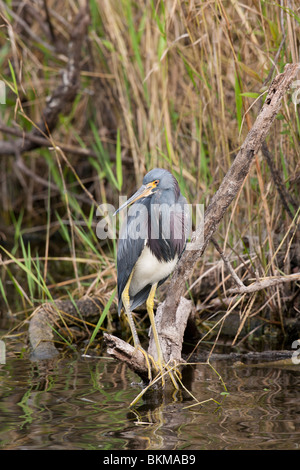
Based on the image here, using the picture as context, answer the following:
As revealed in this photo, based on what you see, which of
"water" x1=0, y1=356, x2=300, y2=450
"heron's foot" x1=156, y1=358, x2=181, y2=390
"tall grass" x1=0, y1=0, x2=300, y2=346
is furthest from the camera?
"tall grass" x1=0, y1=0, x2=300, y2=346

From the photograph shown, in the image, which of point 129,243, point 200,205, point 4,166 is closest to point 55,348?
point 129,243

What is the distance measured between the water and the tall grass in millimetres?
604

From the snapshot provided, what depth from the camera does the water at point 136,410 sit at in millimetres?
2531

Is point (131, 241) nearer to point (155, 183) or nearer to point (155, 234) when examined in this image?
point (155, 234)

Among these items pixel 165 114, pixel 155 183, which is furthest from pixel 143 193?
pixel 165 114

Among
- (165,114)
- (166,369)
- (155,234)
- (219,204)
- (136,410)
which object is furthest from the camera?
(165,114)

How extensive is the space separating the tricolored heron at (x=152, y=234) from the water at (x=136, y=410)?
14.3 inches

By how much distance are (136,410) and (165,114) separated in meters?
2.25

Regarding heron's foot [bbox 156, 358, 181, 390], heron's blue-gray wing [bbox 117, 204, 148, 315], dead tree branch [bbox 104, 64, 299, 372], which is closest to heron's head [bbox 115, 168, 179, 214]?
heron's blue-gray wing [bbox 117, 204, 148, 315]

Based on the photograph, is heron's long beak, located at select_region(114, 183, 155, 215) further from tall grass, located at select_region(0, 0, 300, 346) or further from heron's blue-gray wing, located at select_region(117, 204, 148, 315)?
tall grass, located at select_region(0, 0, 300, 346)

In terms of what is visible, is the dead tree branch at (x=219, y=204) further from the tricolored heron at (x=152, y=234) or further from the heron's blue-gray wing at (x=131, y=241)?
the heron's blue-gray wing at (x=131, y=241)

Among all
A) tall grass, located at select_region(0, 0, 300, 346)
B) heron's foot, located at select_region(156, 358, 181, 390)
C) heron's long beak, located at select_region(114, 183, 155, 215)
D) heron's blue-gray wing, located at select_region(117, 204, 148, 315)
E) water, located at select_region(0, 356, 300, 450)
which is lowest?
water, located at select_region(0, 356, 300, 450)

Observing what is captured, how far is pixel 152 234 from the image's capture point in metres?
3.31

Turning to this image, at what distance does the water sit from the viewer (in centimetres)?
253
